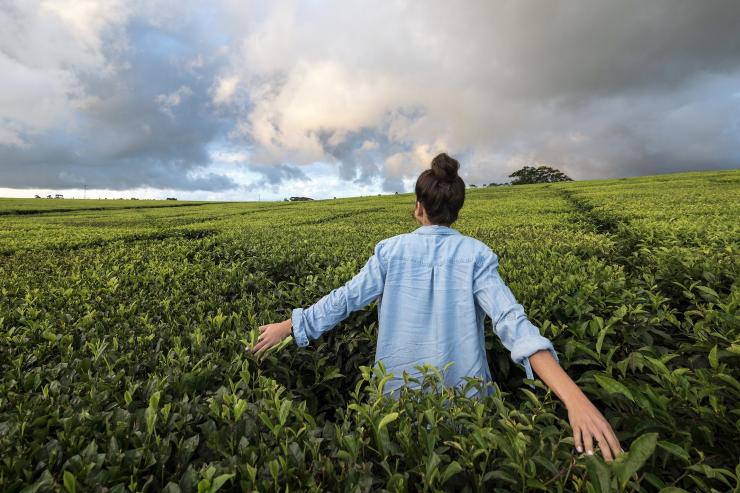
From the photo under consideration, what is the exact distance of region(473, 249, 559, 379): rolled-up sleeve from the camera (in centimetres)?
172

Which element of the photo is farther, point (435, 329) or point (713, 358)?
point (435, 329)

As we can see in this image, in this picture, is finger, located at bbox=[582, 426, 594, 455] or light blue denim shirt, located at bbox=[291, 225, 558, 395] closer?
finger, located at bbox=[582, 426, 594, 455]

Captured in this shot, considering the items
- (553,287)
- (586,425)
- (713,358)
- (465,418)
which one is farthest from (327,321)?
(553,287)

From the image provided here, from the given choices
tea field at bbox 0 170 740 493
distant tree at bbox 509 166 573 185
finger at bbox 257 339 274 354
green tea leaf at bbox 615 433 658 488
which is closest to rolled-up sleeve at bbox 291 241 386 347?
finger at bbox 257 339 274 354

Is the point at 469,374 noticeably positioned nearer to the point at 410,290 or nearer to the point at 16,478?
the point at 410,290

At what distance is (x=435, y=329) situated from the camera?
2221 mm

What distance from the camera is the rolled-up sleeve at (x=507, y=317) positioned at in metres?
1.72

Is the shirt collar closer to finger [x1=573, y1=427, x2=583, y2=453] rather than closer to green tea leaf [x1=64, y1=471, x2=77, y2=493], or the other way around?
finger [x1=573, y1=427, x2=583, y2=453]

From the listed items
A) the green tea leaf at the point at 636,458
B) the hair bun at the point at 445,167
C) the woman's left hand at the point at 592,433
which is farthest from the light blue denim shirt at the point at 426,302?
the green tea leaf at the point at 636,458

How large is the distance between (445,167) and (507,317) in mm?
836

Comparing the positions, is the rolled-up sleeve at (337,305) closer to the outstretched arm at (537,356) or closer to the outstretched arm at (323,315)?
the outstretched arm at (323,315)

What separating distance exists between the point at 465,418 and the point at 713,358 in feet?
3.96

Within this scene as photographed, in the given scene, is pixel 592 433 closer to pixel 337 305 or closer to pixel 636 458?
pixel 636 458

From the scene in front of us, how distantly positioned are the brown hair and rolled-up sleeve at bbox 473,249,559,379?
12.5 inches
